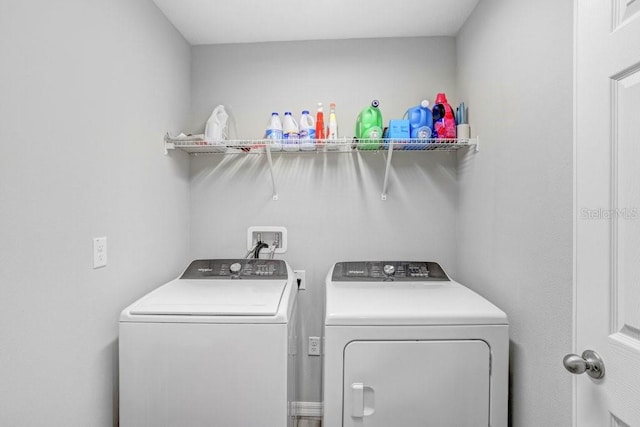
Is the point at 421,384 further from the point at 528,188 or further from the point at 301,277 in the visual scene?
the point at 301,277

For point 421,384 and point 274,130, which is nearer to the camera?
point 421,384

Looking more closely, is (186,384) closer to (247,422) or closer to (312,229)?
(247,422)

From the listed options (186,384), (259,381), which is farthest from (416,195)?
(186,384)

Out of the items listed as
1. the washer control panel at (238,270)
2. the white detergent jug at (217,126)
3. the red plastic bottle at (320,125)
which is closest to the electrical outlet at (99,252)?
the washer control panel at (238,270)

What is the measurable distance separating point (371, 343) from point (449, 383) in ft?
1.16

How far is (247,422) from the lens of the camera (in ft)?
4.26

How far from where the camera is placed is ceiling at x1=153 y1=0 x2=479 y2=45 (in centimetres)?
179

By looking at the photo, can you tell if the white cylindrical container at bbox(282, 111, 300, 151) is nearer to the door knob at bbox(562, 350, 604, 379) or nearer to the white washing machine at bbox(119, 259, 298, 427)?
the white washing machine at bbox(119, 259, 298, 427)

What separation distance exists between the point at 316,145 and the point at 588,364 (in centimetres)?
156

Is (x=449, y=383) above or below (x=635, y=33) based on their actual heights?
below

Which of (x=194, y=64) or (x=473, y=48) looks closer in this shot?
(x=473, y=48)

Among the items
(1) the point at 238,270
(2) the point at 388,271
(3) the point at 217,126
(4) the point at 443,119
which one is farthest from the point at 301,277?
(4) the point at 443,119

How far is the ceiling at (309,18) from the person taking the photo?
1793 millimetres

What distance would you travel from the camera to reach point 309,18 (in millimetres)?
1917
